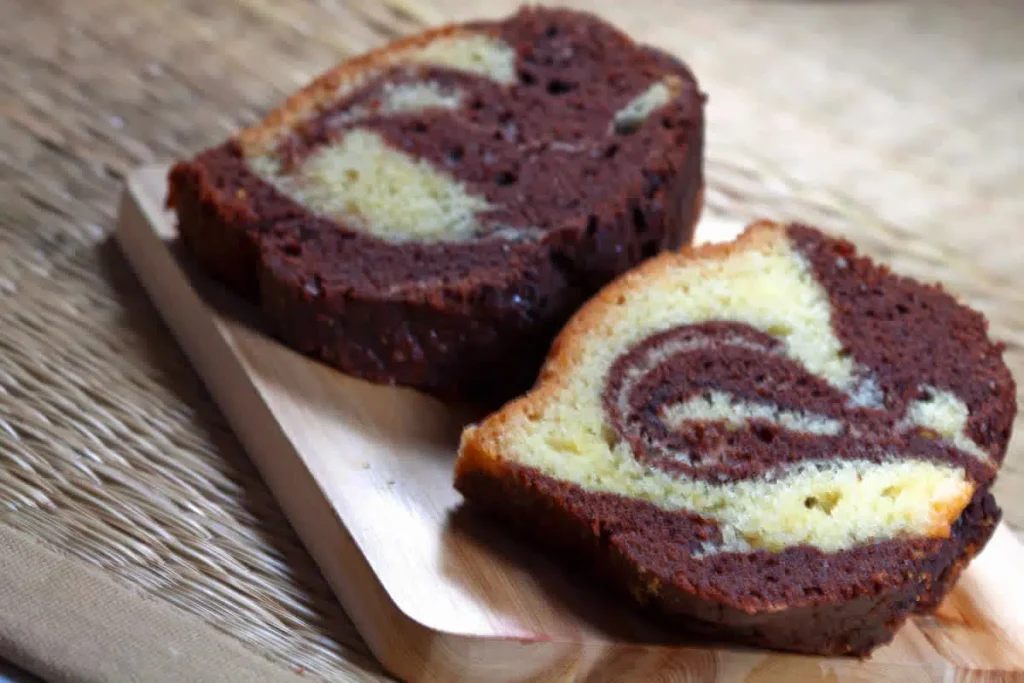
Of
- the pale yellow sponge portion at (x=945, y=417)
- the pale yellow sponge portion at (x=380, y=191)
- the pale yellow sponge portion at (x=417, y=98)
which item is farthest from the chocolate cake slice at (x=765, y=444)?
the pale yellow sponge portion at (x=417, y=98)

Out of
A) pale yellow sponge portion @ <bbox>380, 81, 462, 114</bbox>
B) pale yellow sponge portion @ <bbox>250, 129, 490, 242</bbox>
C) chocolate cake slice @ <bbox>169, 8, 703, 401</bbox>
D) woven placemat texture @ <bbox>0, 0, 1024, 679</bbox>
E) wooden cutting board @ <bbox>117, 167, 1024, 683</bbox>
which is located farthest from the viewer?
pale yellow sponge portion @ <bbox>380, 81, 462, 114</bbox>

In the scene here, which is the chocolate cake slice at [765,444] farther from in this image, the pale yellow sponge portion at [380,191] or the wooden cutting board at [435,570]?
the pale yellow sponge portion at [380,191]

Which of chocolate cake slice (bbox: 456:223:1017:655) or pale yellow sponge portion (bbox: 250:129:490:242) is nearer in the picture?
chocolate cake slice (bbox: 456:223:1017:655)

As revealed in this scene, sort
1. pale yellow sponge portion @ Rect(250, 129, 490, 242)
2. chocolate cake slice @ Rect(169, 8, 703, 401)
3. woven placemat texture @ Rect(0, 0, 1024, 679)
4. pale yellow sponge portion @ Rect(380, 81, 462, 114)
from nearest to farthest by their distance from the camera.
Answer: woven placemat texture @ Rect(0, 0, 1024, 679) → chocolate cake slice @ Rect(169, 8, 703, 401) → pale yellow sponge portion @ Rect(250, 129, 490, 242) → pale yellow sponge portion @ Rect(380, 81, 462, 114)

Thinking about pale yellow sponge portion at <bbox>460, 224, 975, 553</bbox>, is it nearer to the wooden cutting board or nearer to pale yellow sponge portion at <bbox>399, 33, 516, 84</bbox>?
the wooden cutting board

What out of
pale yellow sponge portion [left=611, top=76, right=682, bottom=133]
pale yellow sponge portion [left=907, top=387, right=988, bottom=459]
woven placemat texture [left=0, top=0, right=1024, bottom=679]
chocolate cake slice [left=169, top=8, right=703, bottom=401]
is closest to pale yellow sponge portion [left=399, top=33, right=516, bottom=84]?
chocolate cake slice [left=169, top=8, right=703, bottom=401]

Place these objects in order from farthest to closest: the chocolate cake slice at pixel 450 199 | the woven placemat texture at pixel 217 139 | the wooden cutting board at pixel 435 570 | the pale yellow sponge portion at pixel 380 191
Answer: the pale yellow sponge portion at pixel 380 191 < the chocolate cake slice at pixel 450 199 < the woven placemat texture at pixel 217 139 < the wooden cutting board at pixel 435 570

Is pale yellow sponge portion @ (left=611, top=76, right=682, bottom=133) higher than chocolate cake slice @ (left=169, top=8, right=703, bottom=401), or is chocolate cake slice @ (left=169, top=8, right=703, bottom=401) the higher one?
pale yellow sponge portion @ (left=611, top=76, right=682, bottom=133)

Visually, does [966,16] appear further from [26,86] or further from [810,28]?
[26,86]
